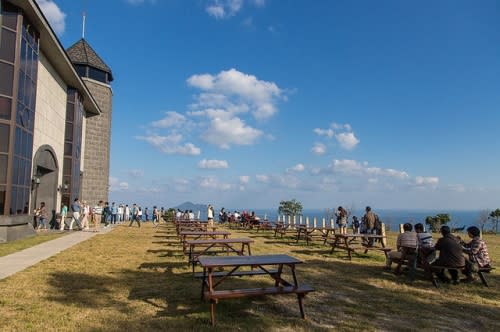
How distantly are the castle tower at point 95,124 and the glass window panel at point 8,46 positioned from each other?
1731 centimetres

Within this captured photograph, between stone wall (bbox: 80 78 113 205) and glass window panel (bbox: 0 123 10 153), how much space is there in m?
17.8

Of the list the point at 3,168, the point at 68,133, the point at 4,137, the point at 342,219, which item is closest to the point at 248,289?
the point at 342,219

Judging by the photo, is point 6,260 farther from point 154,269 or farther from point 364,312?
point 364,312

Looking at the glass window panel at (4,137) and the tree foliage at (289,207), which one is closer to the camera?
the glass window panel at (4,137)

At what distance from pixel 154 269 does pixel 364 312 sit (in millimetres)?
5132

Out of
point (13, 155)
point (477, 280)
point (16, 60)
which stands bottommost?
point (477, 280)

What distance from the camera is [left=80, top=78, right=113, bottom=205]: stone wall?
31859mm

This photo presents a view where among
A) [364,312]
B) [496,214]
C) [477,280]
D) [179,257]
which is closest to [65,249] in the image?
[179,257]

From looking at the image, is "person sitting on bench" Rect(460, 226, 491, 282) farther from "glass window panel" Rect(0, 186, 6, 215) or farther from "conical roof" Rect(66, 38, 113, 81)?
"conical roof" Rect(66, 38, 113, 81)

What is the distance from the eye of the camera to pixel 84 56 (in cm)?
3141

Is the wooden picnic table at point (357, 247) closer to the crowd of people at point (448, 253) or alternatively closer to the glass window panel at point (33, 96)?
the crowd of people at point (448, 253)

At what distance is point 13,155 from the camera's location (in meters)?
14.6

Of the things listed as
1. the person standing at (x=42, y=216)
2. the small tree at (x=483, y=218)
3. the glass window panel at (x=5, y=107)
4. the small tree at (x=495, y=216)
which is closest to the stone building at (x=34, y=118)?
the glass window panel at (x=5, y=107)

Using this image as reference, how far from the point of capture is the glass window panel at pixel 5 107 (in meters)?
14.2
